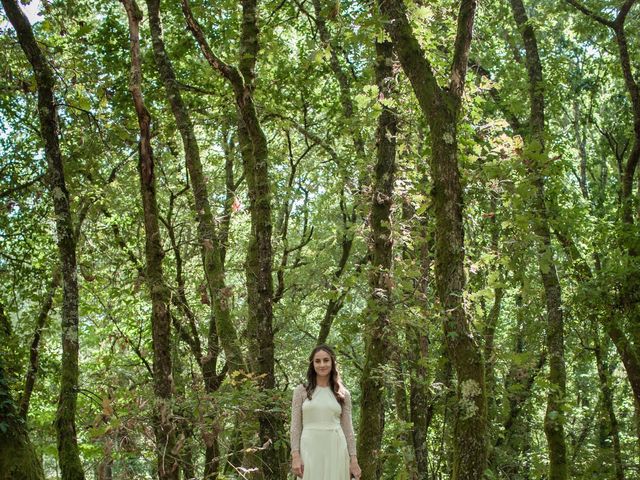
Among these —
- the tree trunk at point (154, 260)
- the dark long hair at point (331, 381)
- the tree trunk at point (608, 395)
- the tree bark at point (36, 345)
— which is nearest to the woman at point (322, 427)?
the dark long hair at point (331, 381)

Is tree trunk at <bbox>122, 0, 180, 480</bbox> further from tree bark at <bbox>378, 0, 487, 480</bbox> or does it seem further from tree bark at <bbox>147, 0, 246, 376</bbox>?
tree bark at <bbox>378, 0, 487, 480</bbox>

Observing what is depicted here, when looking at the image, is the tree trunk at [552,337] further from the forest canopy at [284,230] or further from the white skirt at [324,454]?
the white skirt at [324,454]

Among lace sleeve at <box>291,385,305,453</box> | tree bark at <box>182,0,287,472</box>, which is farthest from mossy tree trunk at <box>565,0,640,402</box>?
lace sleeve at <box>291,385,305,453</box>

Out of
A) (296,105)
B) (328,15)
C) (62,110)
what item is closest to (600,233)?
(296,105)

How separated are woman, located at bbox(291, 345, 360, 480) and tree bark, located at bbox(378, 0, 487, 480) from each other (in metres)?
1.31

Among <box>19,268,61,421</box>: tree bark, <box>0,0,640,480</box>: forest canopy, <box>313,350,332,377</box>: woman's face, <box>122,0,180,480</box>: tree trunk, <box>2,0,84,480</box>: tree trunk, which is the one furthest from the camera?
<box>19,268,61,421</box>: tree bark

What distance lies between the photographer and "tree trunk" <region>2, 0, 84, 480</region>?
22.5ft

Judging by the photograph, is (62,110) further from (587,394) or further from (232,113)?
(587,394)

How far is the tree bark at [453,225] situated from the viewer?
17.5ft

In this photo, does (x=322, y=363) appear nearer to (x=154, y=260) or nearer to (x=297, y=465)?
(x=297, y=465)

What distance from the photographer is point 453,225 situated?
5578mm

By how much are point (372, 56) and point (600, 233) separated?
22.9 ft

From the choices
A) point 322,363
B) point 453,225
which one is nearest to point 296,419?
point 322,363

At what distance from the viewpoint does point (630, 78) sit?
1234 cm
